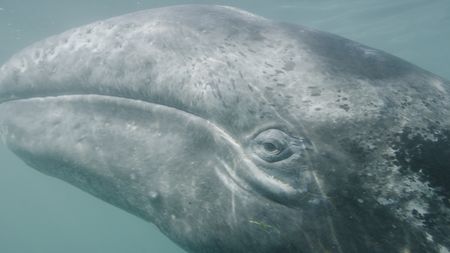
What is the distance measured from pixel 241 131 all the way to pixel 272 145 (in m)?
0.33

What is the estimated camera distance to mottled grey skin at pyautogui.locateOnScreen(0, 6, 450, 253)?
2848 millimetres

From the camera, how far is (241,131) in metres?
3.43

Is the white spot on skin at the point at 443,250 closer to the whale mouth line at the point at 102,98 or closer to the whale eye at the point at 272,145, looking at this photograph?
the whale eye at the point at 272,145

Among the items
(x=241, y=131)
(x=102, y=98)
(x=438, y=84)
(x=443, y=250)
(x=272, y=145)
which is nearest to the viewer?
(x=443, y=250)

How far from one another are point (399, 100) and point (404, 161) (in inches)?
23.7

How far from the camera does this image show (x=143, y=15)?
4.61 m

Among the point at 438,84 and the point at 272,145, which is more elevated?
the point at 438,84

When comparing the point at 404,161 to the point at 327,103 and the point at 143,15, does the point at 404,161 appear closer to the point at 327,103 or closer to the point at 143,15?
the point at 327,103

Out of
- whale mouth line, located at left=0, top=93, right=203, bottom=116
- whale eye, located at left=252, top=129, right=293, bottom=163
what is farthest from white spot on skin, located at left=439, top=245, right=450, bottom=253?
whale mouth line, located at left=0, top=93, right=203, bottom=116

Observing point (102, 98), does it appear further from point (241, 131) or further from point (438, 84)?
point (438, 84)

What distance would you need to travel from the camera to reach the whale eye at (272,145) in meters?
3.19

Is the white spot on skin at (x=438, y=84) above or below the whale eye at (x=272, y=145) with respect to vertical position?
above

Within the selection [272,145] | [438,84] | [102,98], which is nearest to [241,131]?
[272,145]

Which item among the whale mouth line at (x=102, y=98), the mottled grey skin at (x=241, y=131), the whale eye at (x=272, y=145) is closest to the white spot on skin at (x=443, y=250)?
the mottled grey skin at (x=241, y=131)
